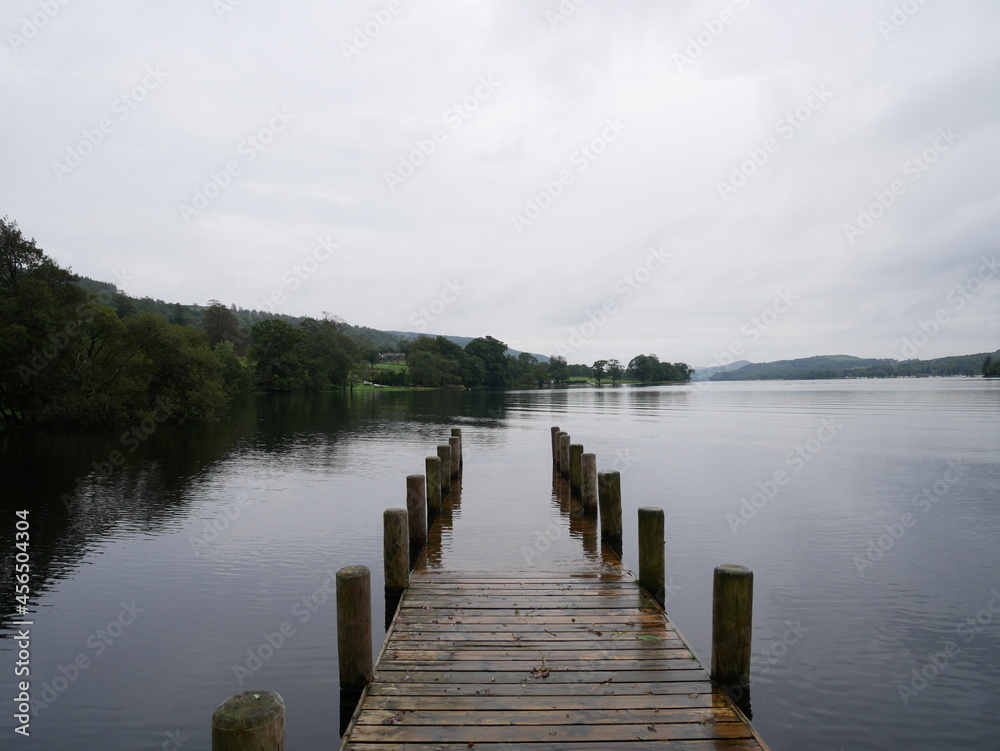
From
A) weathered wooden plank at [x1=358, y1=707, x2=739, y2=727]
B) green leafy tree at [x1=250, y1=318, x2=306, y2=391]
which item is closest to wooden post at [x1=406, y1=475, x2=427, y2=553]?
weathered wooden plank at [x1=358, y1=707, x2=739, y2=727]

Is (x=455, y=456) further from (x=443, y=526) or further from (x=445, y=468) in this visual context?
(x=443, y=526)

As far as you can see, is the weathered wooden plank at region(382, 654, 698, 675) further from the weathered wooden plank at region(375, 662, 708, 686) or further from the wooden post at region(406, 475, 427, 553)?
the wooden post at region(406, 475, 427, 553)

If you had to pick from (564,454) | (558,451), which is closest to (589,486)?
(564,454)

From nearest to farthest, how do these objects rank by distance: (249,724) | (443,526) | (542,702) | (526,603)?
(249,724)
(542,702)
(526,603)
(443,526)

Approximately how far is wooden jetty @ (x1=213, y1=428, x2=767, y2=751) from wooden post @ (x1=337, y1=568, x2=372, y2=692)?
13 mm

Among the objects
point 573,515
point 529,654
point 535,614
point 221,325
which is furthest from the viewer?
point 221,325

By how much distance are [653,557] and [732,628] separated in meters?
2.84

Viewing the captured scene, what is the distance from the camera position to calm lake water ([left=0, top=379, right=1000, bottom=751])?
766 cm

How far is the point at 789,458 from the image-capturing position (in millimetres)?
28562

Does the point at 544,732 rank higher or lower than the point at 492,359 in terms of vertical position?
lower

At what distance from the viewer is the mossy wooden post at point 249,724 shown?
3713 mm

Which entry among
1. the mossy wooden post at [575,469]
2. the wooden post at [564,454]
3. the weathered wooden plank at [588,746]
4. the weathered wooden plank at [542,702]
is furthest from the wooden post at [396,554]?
the wooden post at [564,454]

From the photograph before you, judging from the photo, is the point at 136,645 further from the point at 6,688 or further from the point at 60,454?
the point at 60,454

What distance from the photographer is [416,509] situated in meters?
12.1
